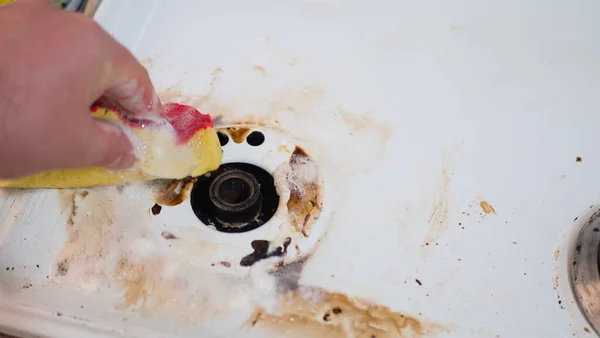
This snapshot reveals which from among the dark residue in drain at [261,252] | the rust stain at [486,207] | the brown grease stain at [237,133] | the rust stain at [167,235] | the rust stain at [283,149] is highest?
the rust stain at [486,207]

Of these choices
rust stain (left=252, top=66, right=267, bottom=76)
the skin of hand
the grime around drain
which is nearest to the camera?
the skin of hand

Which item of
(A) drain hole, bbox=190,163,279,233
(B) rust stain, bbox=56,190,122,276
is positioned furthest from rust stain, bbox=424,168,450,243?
(B) rust stain, bbox=56,190,122,276

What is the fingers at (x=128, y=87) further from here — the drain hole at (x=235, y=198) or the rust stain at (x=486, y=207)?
the rust stain at (x=486, y=207)

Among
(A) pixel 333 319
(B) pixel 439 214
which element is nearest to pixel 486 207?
(B) pixel 439 214

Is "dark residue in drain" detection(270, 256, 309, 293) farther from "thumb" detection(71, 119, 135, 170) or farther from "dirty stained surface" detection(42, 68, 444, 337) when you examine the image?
"thumb" detection(71, 119, 135, 170)

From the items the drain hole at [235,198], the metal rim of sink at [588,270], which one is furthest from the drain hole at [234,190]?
the metal rim of sink at [588,270]

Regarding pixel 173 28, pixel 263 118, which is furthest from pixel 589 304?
pixel 173 28
